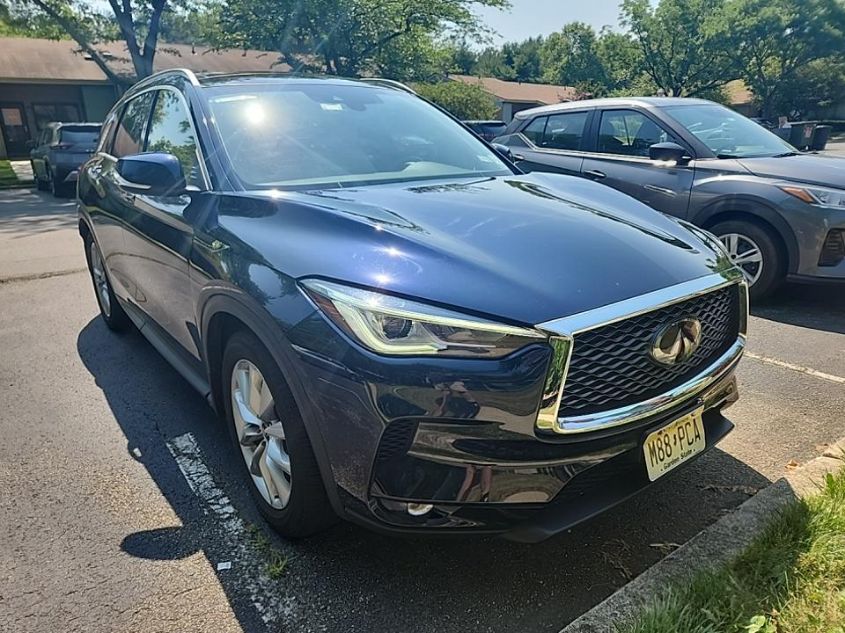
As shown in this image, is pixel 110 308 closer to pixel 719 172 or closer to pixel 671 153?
pixel 671 153

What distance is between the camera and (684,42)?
111 feet

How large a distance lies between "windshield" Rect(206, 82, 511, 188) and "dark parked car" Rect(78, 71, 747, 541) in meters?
0.02

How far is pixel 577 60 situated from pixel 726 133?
45.5m

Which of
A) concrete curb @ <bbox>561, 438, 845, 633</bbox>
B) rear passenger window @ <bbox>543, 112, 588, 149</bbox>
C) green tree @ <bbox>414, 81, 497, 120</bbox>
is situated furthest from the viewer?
green tree @ <bbox>414, 81, 497, 120</bbox>

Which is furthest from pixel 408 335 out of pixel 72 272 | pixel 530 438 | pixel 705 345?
pixel 72 272

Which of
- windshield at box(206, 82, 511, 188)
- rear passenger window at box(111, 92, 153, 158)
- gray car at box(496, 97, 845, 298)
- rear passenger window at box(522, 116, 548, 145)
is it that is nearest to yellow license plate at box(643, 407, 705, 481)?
windshield at box(206, 82, 511, 188)

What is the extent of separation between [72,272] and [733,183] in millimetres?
6602

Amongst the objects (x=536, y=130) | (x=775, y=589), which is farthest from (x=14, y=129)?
(x=775, y=589)

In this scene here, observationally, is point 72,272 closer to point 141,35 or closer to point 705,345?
point 705,345

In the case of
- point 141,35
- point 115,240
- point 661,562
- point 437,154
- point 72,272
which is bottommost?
point 72,272

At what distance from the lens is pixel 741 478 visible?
2789 mm

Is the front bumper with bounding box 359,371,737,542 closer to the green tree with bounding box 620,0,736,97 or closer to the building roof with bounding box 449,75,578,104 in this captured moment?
the green tree with bounding box 620,0,736,97

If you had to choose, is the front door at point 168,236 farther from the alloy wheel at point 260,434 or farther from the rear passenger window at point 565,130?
the rear passenger window at point 565,130

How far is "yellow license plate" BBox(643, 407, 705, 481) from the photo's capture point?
203 centimetres
